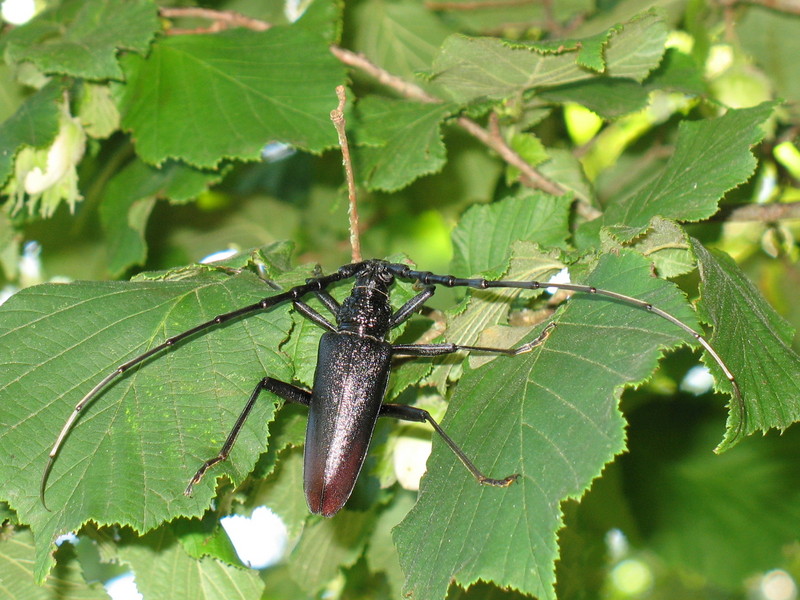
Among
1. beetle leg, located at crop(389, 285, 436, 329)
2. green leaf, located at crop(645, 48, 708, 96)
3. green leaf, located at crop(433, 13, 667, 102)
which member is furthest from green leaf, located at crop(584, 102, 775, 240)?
beetle leg, located at crop(389, 285, 436, 329)

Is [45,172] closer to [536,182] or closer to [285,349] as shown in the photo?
[285,349]

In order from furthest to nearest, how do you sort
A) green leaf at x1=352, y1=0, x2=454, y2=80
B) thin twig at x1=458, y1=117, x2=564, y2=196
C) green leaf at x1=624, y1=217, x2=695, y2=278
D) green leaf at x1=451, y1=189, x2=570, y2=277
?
green leaf at x1=352, y1=0, x2=454, y2=80 → thin twig at x1=458, y1=117, x2=564, y2=196 → green leaf at x1=451, y1=189, x2=570, y2=277 → green leaf at x1=624, y1=217, x2=695, y2=278

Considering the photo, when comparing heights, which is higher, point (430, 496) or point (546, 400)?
point (546, 400)

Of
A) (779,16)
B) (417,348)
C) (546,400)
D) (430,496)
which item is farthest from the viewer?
(779,16)

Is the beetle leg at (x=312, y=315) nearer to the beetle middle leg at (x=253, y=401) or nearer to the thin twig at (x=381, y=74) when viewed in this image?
the beetle middle leg at (x=253, y=401)

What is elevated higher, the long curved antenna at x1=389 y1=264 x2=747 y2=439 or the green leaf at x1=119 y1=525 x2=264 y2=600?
the long curved antenna at x1=389 y1=264 x2=747 y2=439

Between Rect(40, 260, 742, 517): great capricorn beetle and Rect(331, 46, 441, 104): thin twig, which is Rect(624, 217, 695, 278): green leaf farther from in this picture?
Rect(331, 46, 441, 104): thin twig

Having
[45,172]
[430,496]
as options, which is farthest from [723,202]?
[45,172]
